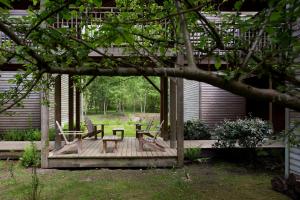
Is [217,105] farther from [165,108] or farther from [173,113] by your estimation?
[173,113]

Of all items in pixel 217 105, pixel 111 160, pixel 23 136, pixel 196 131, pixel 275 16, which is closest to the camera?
pixel 275 16

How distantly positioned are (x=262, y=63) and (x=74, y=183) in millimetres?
6946

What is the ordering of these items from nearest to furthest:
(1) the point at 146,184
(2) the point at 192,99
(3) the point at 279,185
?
1. (3) the point at 279,185
2. (1) the point at 146,184
3. (2) the point at 192,99

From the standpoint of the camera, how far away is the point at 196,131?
14.9 m

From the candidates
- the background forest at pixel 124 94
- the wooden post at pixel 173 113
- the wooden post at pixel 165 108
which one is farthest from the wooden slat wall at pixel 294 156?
the background forest at pixel 124 94

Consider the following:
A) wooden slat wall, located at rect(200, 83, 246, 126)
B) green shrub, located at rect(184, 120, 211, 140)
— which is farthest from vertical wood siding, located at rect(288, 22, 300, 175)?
wooden slat wall, located at rect(200, 83, 246, 126)

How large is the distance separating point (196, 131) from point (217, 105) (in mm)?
2548

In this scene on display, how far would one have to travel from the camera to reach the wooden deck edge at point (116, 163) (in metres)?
9.62

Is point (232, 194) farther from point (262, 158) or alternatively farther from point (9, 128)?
point (9, 128)

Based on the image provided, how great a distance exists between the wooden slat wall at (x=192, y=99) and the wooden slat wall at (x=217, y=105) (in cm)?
47

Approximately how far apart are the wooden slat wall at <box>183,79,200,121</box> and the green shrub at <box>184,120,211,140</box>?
7.36 ft

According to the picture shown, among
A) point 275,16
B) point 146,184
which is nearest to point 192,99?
point 146,184

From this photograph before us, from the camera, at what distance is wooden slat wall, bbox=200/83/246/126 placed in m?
16.8

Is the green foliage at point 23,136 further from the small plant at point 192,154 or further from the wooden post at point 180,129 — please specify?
the wooden post at point 180,129
